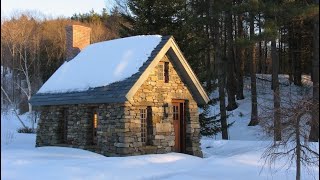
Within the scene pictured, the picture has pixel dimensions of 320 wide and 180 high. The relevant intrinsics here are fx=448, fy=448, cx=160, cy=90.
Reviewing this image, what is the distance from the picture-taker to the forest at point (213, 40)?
2070cm

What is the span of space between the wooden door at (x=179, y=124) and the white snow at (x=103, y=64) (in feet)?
8.65

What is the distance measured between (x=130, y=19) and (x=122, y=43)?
6.09 metres

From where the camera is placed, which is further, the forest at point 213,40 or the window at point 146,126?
the forest at point 213,40

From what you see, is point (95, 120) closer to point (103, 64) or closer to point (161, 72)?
point (103, 64)

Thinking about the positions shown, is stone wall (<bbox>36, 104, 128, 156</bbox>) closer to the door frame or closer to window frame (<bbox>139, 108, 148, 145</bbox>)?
window frame (<bbox>139, 108, 148, 145</bbox>)

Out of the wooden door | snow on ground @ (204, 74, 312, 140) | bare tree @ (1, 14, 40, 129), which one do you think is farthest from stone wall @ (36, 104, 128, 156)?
bare tree @ (1, 14, 40, 129)

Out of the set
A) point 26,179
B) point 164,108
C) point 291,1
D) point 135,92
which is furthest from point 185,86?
point 26,179

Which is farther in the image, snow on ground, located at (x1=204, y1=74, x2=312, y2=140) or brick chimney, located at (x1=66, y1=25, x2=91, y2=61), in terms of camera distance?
snow on ground, located at (x1=204, y1=74, x2=312, y2=140)

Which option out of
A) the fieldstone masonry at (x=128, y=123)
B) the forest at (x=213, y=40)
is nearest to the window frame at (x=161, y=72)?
the fieldstone masonry at (x=128, y=123)

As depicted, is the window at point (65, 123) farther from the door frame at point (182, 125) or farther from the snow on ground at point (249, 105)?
the snow on ground at point (249, 105)

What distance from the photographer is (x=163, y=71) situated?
1839cm

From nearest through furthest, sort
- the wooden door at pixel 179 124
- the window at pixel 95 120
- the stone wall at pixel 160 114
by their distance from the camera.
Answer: the stone wall at pixel 160 114, the window at pixel 95 120, the wooden door at pixel 179 124

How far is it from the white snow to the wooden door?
2.64m

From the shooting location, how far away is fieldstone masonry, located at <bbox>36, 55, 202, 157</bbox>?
54.9 ft
